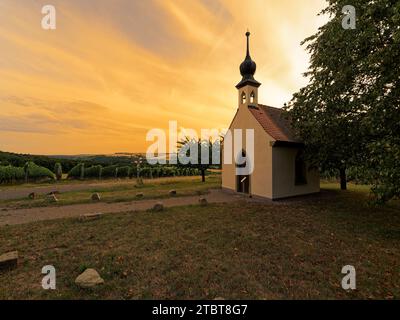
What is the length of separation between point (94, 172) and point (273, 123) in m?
23.9

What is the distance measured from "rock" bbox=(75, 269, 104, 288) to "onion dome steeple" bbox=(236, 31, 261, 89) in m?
14.5

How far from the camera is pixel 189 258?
4.88 meters

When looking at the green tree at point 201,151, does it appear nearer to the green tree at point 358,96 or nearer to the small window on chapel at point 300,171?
the small window on chapel at point 300,171

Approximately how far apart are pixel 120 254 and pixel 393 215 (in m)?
12.0

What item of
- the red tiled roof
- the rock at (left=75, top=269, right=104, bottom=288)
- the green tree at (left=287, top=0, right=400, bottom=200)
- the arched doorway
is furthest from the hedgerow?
the green tree at (left=287, top=0, right=400, bottom=200)

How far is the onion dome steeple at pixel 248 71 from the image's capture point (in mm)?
14350

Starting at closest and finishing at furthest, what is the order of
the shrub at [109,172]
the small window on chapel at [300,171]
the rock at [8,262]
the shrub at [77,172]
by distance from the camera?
the rock at [8,262]
the small window on chapel at [300,171]
the shrub at [77,172]
the shrub at [109,172]

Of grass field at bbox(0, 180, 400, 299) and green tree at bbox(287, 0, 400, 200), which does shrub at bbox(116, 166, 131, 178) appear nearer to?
grass field at bbox(0, 180, 400, 299)

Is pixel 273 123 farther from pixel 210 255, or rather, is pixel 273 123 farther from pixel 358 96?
pixel 210 255

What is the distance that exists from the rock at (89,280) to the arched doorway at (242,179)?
11890 millimetres

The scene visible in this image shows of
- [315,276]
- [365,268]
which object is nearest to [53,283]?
[315,276]

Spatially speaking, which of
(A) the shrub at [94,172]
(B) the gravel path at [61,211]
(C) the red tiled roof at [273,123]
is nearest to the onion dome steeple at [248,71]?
(C) the red tiled roof at [273,123]

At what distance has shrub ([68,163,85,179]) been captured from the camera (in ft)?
81.7

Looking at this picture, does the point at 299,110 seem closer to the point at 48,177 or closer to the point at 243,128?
the point at 243,128
